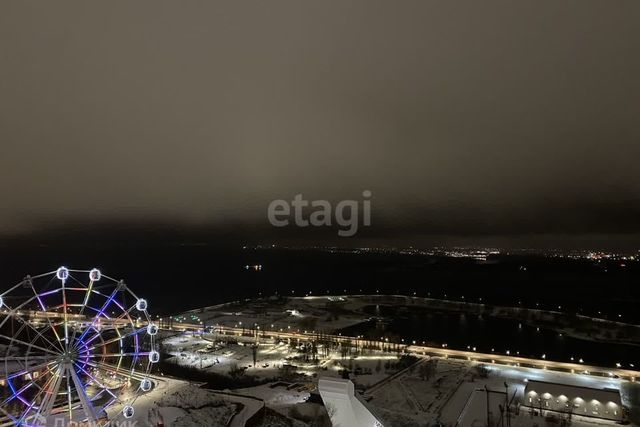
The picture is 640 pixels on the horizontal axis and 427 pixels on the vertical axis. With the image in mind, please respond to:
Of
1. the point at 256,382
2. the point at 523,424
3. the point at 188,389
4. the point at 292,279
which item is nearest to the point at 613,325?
the point at 523,424

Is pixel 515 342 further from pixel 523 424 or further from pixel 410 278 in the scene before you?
pixel 410 278

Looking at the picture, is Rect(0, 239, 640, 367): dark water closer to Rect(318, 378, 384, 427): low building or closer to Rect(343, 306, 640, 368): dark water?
Rect(343, 306, 640, 368): dark water

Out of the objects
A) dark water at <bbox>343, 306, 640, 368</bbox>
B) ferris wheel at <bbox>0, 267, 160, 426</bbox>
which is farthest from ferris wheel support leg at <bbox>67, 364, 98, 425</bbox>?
dark water at <bbox>343, 306, 640, 368</bbox>

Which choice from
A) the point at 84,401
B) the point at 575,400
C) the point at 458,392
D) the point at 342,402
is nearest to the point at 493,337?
the point at 458,392

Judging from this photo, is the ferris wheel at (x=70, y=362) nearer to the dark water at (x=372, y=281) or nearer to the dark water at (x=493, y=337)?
the dark water at (x=493, y=337)

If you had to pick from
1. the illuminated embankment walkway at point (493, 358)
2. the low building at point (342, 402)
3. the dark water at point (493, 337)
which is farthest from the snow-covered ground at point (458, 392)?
the dark water at point (493, 337)
